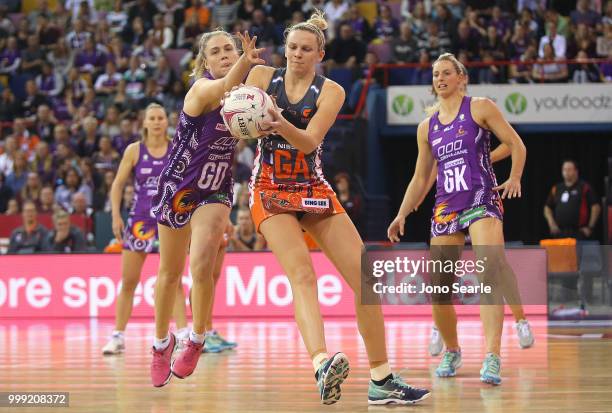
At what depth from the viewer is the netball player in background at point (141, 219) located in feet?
31.2

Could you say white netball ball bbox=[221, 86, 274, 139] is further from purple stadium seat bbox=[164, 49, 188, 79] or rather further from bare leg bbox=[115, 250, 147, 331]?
purple stadium seat bbox=[164, 49, 188, 79]

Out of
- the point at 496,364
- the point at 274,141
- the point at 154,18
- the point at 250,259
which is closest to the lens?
the point at 274,141

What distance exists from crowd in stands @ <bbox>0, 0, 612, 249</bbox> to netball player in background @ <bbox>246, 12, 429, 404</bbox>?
29.0ft

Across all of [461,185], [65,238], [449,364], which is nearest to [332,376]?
[449,364]

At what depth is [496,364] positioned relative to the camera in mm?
6836

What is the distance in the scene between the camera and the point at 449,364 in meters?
7.29

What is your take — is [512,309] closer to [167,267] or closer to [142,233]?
[167,267]

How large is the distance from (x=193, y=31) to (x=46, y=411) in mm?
14968

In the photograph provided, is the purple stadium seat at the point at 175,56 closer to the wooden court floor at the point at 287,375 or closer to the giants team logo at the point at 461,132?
the wooden court floor at the point at 287,375

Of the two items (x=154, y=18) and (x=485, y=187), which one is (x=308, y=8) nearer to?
(x=154, y=18)

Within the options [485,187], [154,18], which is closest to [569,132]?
[154,18]

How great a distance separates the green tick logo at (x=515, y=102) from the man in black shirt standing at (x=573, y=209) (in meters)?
2.58

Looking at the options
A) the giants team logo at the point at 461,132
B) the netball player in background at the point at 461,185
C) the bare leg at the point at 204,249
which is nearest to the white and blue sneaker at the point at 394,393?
the netball player in background at the point at 461,185

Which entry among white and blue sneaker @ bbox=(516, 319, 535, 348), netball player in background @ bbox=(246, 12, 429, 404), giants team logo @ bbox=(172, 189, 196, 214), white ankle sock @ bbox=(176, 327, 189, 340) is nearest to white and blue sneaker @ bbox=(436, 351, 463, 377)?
netball player in background @ bbox=(246, 12, 429, 404)
